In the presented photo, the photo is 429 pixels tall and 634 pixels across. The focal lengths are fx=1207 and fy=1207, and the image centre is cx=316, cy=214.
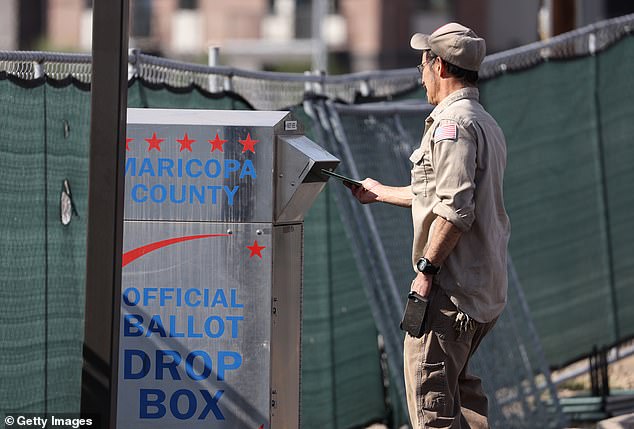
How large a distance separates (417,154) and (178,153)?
932 mm

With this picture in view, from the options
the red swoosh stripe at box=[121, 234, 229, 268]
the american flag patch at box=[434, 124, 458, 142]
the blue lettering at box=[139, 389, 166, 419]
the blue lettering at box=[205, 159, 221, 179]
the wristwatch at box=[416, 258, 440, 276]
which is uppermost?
the american flag patch at box=[434, 124, 458, 142]

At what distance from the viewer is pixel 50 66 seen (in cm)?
566

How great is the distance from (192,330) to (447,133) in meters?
1.25

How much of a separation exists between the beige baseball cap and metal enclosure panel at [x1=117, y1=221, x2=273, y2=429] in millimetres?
1002

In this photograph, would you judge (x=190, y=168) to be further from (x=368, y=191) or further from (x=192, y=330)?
(x=368, y=191)

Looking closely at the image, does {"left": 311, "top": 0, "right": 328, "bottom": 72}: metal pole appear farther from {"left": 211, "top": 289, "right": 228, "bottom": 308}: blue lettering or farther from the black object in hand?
the black object in hand

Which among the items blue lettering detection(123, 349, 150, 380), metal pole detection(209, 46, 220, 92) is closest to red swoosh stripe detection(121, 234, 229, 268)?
blue lettering detection(123, 349, 150, 380)

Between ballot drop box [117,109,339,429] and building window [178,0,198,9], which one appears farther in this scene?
building window [178,0,198,9]

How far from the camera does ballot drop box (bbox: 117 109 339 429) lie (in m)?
4.68

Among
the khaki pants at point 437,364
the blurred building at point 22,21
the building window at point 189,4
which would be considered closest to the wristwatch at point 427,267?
the khaki pants at point 437,364

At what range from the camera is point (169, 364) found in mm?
4715

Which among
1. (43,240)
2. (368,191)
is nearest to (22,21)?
(43,240)

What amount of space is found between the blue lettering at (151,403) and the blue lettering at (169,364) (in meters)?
0.06

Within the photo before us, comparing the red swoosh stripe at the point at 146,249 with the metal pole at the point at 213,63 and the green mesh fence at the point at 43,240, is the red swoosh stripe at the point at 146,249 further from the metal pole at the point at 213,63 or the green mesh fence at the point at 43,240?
the metal pole at the point at 213,63
